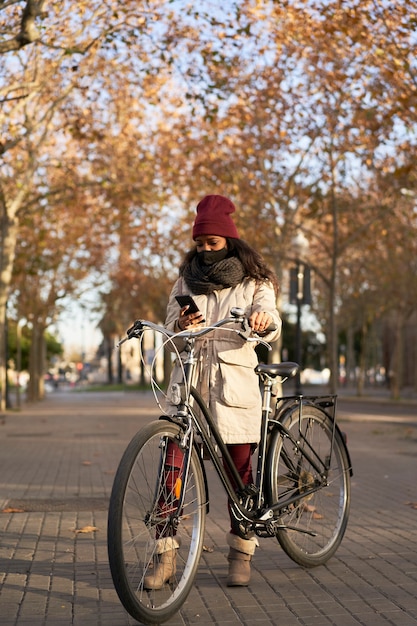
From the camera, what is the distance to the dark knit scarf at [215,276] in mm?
5574

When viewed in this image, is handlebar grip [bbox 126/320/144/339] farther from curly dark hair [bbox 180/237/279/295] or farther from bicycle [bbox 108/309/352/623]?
curly dark hair [bbox 180/237/279/295]

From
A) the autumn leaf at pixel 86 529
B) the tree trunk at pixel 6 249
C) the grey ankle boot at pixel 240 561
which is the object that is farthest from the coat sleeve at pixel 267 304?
the tree trunk at pixel 6 249

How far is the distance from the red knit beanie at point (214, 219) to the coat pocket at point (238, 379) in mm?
641

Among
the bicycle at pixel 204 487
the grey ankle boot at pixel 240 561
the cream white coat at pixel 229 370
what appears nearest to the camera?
the bicycle at pixel 204 487

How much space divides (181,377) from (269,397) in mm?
620

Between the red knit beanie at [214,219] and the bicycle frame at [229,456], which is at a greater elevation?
the red knit beanie at [214,219]

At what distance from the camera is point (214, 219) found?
562cm

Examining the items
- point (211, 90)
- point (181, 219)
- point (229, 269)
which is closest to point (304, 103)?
point (211, 90)

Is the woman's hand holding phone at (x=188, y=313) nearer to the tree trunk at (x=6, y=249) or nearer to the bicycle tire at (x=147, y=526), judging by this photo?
the bicycle tire at (x=147, y=526)

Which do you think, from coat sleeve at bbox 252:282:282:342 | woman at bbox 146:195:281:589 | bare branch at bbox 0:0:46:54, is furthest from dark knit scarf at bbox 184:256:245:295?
bare branch at bbox 0:0:46:54

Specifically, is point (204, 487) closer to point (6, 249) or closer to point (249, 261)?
point (249, 261)

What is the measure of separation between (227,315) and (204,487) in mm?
967

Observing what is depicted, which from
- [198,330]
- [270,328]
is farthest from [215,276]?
[198,330]

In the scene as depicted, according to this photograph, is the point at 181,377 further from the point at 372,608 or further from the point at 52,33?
the point at 52,33
